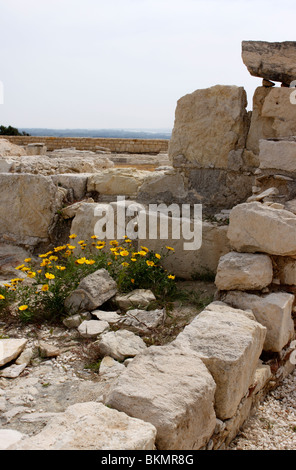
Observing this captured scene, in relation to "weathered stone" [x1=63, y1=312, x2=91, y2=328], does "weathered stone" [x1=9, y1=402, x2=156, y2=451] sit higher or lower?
higher

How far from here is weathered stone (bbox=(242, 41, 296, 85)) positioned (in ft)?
13.8

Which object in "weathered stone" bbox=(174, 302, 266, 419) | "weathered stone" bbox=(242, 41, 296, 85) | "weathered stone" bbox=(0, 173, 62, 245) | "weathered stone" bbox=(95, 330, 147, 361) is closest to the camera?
"weathered stone" bbox=(174, 302, 266, 419)

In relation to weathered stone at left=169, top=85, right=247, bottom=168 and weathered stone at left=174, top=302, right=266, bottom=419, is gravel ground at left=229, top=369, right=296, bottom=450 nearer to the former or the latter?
weathered stone at left=174, top=302, right=266, bottom=419

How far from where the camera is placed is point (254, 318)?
3.18 m

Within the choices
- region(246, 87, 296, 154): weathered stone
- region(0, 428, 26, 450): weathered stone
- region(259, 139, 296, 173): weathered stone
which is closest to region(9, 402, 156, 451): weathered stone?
region(0, 428, 26, 450): weathered stone

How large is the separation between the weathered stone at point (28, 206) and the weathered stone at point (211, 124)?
60.3 inches

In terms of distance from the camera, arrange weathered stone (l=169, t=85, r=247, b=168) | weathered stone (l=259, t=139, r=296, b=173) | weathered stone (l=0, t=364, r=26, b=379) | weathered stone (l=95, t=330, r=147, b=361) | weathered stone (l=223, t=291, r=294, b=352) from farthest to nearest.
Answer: weathered stone (l=169, t=85, r=247, b=168)
weathered stone (l=259, t=139, r=296, b=173)
weathered stone (l=223, t=291, r=294, b=352)
weathered stone (l=95, t=330, r=147, b=361)
weathered stone (l=0, t=364, r=26, b=379)

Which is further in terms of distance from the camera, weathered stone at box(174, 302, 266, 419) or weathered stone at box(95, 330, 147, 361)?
weathered stone at box(95, 330, 147, 361)

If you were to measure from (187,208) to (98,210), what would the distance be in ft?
3.03

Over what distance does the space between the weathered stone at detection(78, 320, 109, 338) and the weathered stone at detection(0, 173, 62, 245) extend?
6.70 ft

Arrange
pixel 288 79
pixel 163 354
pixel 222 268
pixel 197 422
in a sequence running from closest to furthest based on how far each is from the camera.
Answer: pixel 197 422 < pixel 163 354 < pixel 222 268 < pixel 288 79

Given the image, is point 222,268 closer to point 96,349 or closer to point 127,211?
point 96,349

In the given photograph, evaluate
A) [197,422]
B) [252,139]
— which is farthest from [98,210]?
[197,422]

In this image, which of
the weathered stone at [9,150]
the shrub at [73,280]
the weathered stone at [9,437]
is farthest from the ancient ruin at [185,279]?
the weathered stone at [9,150]
